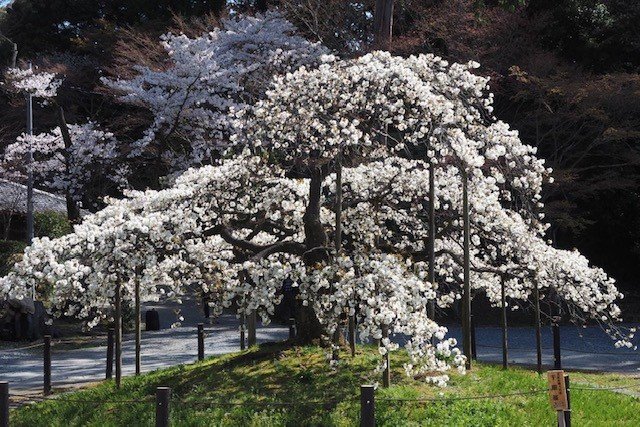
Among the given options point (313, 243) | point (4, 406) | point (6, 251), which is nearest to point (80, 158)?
point (6, 251)

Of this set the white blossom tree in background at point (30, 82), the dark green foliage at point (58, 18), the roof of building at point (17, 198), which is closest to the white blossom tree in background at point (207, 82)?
the white blossom tree in background at point (30, 82)

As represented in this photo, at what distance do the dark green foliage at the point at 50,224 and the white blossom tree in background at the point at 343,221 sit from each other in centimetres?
1450

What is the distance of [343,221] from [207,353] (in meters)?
5.82

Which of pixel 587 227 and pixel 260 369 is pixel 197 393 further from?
pixel 587 227

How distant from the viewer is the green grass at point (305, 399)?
816cm

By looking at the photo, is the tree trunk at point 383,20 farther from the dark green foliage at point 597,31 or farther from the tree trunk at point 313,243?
the tree trunk at point 313,243

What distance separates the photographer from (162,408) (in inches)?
265

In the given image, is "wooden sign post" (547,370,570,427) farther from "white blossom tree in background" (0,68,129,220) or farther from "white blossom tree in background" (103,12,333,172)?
"white blossom tree in background" (0,68,129,220)

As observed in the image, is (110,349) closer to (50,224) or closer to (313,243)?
(313,243)

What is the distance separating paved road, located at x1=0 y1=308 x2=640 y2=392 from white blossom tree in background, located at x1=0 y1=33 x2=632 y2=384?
8.26 feet

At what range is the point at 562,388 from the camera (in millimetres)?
6754

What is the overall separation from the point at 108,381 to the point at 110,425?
9.58 ft

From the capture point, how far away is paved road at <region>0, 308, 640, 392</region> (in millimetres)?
13852

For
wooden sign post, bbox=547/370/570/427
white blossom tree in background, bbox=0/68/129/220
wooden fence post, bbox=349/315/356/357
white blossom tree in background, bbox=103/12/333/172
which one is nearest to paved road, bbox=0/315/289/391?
white blossom tree in background, bbox=103/12/333/172
